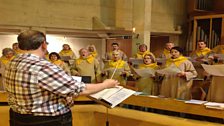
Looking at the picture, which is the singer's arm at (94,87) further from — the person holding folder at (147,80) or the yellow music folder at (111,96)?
the person holding folder at (147,80)

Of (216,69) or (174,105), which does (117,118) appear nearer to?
(174,105)

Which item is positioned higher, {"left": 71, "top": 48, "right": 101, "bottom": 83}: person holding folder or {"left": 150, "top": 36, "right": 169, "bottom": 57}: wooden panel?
{"left": 150, "top": 36, "right": 169, "bottom": 57}: wooden panel

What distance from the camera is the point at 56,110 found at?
5.43 ft

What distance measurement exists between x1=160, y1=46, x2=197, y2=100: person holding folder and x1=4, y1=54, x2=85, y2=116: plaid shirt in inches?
96.6

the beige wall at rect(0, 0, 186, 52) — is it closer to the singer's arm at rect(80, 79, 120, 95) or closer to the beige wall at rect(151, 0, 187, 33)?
the beige wall at rect(151, 0, 187, 33)

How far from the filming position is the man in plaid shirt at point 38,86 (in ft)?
5.18

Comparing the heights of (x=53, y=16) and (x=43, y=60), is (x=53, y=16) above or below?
above

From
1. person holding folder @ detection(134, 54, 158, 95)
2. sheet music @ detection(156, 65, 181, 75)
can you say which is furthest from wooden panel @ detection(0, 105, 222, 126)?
person holding folder @ detection(134, 54, 158, 95)

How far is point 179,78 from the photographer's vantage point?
4.00 m

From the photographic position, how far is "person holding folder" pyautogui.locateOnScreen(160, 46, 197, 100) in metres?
3.92

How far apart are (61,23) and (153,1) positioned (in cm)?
313

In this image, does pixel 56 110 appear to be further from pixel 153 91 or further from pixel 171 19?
pixel 171 19

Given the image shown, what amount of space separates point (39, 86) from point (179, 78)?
2.68 m

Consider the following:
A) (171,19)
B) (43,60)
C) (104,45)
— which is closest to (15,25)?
(104,45)
